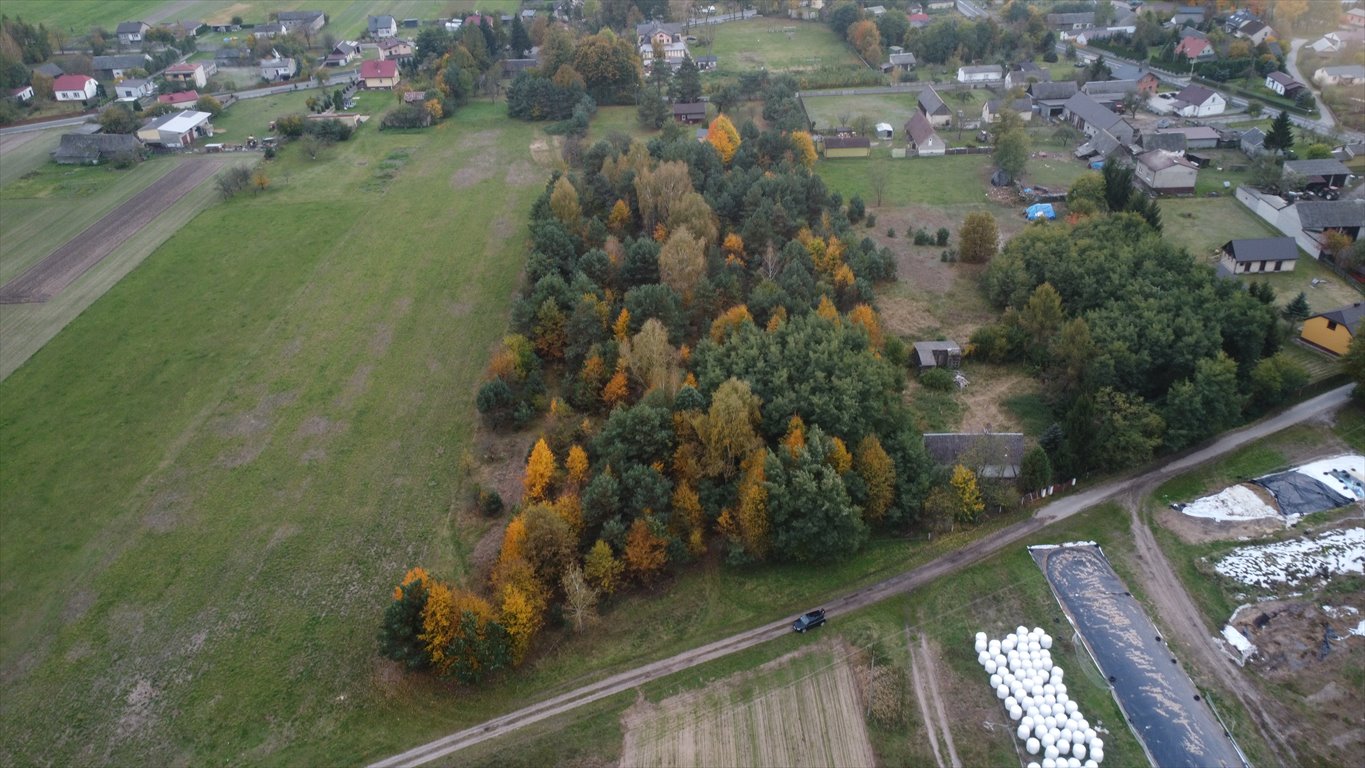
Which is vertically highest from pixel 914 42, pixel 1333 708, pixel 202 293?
pixel 914 42

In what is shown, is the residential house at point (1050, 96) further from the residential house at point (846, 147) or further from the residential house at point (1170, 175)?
the residential house at point (846, 147)

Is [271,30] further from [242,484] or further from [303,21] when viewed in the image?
[242,484]

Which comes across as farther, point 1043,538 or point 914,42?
point 914,42

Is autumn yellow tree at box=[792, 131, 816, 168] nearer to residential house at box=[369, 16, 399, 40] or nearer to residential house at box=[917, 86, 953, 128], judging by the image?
residential house at box=[917, 86, 953, 128]

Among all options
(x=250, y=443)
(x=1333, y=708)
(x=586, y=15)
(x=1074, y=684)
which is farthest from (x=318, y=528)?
(x=586, y=15)

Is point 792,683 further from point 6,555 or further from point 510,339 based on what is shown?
point 6,555

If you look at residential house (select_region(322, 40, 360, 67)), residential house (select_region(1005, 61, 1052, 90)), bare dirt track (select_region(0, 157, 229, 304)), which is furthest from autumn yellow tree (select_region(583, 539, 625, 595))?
residential house (select_region(322, 40, 360, 67))
